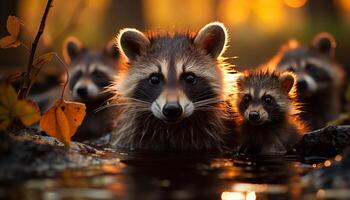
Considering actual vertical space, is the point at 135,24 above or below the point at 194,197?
above

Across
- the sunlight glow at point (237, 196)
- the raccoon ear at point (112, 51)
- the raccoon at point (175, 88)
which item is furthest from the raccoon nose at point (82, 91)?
the sunlight glow at point (237, 196)

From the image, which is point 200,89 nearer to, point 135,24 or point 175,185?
point 175,185

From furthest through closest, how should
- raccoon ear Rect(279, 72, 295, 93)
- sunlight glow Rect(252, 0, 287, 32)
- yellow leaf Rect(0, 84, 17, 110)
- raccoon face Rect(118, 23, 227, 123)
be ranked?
sunlight glow Rect(252, 0, 287, 32)
raccoon ear Rect(279, 72, 295, 93)
raccoon face Rect(118, 23, 227, 123)
yellow leaf Rect(0, 84, 17, 110)

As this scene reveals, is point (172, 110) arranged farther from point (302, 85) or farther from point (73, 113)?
point (302, 85)

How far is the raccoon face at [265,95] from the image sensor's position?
6172 millimetres

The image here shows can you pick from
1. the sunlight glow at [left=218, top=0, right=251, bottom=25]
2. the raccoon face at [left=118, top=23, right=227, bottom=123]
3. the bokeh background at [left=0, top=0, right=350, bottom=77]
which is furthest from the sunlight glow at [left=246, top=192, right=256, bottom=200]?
the sunlight glow at [left=218, top=0, right=251, bottom=25]

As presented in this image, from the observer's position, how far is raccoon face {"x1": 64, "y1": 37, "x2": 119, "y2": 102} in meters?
8.54

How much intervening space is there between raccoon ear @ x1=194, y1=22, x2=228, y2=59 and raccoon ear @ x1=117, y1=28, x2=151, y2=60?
17.8 inches

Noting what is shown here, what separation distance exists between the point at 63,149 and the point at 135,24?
55.2 feet

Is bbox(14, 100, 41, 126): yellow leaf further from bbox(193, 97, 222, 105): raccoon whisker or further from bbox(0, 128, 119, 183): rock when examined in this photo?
bbox(193, 97, 222, 105): raccoon whisker

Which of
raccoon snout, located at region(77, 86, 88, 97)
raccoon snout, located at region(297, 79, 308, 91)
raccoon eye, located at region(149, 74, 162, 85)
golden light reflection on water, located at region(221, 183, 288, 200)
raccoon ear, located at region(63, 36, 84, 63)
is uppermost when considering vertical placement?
raccoon ear, located at region(63, 36, 84, 63)

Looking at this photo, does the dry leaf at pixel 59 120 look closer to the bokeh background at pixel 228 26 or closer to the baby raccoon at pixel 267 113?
the bokeh background at pixel 228 26

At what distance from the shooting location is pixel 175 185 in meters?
3.77

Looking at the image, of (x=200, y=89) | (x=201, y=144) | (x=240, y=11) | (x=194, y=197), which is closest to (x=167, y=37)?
(x=200, y=89)
